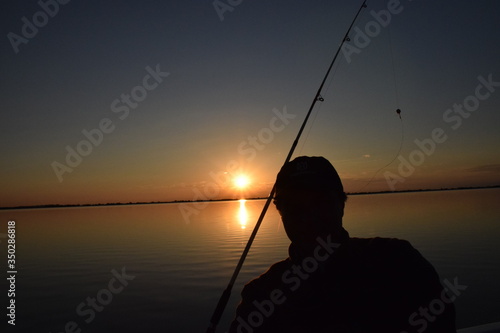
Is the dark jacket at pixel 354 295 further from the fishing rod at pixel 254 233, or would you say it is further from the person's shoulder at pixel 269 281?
the fishing rod at pixel 254 233

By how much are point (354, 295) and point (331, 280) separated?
181mm

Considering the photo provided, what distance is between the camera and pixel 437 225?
108 feet

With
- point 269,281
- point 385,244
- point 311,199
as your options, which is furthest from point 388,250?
point 269,281

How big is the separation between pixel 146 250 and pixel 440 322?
25697mm

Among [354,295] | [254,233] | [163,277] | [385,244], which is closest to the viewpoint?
[354,295]

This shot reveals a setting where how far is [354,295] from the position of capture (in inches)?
87.5

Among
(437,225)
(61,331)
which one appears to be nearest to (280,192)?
(61,331)

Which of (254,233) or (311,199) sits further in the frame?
(254,233)

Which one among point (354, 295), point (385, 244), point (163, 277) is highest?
point (163, 277)

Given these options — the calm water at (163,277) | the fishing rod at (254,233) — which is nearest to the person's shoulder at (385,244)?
the fishing rod at (254,233)

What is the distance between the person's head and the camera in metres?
2.56

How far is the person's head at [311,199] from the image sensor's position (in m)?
2.56

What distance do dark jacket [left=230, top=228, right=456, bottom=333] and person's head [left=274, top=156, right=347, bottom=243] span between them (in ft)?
0.45

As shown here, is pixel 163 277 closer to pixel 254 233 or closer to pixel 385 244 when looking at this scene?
pixel 254 233
